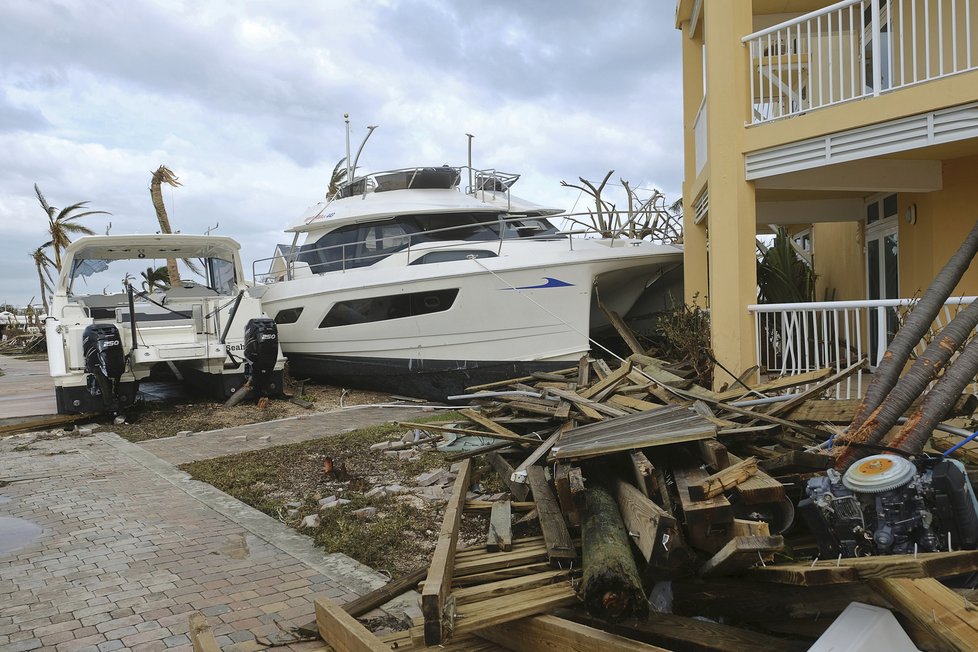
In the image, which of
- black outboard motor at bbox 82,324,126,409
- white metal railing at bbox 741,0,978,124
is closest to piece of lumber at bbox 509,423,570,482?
white metal railing at bbox 741,0,978,124

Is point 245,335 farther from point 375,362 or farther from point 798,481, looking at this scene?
point 798,481

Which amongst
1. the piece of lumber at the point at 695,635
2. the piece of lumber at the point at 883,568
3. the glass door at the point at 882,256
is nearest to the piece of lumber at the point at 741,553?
the piece of lumber at the point at 883,568

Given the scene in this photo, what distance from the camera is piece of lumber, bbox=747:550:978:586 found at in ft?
9.33

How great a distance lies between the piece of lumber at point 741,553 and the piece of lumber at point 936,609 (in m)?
Answer: 0.43

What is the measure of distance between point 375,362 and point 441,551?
10289 mm

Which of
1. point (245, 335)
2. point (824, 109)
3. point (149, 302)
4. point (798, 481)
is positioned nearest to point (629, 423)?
point (798, 481)

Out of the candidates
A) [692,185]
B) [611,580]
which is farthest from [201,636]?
[692,185]

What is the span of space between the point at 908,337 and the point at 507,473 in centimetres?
314

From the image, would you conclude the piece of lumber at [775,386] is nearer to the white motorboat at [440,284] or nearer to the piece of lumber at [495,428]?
the piece of lumber at [495,428]

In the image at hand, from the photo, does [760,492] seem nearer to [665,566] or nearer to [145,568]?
[665,566]

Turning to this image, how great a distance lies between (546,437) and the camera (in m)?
6.18

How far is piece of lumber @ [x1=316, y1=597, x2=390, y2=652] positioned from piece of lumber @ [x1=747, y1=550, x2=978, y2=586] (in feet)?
5.97

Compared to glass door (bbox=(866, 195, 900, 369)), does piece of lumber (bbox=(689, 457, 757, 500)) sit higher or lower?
lower

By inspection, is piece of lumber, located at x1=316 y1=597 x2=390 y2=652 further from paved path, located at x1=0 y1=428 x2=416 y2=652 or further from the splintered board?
the splintered board
